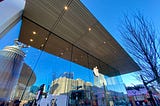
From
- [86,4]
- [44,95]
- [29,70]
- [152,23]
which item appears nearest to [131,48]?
[152,23]

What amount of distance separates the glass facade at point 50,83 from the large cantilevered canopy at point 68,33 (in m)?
0.48

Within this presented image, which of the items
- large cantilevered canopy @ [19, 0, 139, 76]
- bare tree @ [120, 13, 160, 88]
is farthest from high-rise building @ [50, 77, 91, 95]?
bare tree @ [120, 13, 160, 88]

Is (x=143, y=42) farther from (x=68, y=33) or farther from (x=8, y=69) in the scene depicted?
(x=8, y=69)

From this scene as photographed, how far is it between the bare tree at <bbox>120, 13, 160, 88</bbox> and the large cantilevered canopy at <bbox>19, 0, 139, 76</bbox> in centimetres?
196

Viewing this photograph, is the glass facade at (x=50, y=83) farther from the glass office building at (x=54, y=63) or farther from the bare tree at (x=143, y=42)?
the bare tree at (x=143, y=42)

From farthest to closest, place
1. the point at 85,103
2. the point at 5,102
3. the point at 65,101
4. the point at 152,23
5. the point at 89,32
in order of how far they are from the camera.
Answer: the point at 89,32, the point at 85,103, the point at 65,101, the point at 5,102, the point at 152,23

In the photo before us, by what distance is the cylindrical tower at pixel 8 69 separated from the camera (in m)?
2.43

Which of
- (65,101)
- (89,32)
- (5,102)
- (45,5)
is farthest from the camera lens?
(89,32)

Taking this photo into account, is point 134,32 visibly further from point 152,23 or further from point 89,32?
point 89,32

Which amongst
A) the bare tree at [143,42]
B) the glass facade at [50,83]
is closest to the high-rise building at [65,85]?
the glass facade at [50,83]

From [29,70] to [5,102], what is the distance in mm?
1077

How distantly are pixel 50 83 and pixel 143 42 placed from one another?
10.0 ft

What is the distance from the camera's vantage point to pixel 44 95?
309 centimetres

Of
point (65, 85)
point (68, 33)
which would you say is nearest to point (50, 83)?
point (65, 85)
